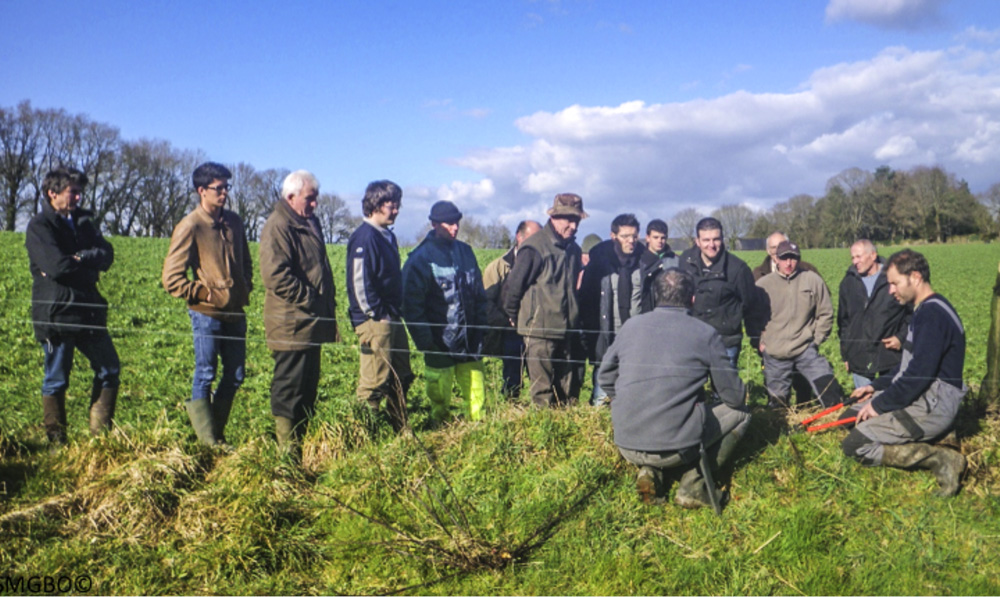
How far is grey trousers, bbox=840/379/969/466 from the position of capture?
173 inches

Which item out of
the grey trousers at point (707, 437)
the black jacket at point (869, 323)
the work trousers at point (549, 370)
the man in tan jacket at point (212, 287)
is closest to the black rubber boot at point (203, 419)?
the man in tan jacket at point (212, 287)

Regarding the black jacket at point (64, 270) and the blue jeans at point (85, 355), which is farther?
the blue jeans at point (85, 355)

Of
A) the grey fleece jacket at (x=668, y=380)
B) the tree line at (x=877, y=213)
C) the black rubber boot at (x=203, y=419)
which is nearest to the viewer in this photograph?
the grey fleece jacket at (x=668, y=380)

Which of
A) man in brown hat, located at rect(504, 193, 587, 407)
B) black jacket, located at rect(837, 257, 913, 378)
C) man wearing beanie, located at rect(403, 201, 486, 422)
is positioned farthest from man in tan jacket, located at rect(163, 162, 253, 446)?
black jacket, located at rect(837, 257, 913, 378)

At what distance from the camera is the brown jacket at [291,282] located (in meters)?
4.72

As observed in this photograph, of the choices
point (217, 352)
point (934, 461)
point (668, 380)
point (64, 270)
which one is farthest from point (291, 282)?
point (934, 461)

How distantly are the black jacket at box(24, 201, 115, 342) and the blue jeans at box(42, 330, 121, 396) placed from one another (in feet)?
0.22

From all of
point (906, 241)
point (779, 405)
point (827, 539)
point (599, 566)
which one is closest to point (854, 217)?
point (906, 241)

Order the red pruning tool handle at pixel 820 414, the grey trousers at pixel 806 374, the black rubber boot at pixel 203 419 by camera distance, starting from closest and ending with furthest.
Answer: the black rubber boot at pixel 203 419
the red pruning tool handle at pixel 820 414
the grey trousers at pixel 806 374

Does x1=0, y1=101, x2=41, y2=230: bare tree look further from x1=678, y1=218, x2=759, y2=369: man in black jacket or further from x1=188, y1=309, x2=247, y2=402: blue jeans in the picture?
x1=678, y1=218, x2=759, y2=369: man in black jacket

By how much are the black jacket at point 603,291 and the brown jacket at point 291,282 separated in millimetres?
2657

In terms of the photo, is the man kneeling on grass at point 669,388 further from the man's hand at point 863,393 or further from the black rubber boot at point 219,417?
the black rubber boot at point 219,417

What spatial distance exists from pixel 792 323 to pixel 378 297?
4.02 metres

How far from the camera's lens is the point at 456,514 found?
14.0 ft
